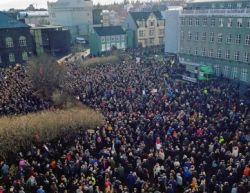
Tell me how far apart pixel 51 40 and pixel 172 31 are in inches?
942

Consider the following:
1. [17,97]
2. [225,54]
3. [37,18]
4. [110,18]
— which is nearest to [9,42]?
[17,97]

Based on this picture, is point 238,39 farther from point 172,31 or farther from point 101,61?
point 172,31

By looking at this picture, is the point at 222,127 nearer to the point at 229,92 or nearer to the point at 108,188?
the point at 229,92

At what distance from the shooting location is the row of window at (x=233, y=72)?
44.9m

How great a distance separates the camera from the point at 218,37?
161ft

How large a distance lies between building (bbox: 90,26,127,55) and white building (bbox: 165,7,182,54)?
11181 millimetres

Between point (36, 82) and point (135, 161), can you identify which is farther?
point (36, 82)

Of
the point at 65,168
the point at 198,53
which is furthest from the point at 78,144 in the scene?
the point at 198,53

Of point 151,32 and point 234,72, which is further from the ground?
point 151,32

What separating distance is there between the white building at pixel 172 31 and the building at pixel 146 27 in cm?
946

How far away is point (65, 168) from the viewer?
20.5 meters

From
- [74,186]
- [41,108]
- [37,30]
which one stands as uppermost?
[37,30]

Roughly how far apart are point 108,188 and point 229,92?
67.6 feet

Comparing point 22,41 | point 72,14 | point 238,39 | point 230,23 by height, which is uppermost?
point 72,14
